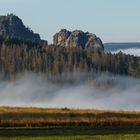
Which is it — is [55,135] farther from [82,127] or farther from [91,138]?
[82,127]

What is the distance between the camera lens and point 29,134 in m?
51.5

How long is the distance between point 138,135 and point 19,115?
21891 mm

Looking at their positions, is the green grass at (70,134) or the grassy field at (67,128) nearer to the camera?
the green grass at (70,134)

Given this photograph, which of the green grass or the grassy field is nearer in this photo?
the green grass

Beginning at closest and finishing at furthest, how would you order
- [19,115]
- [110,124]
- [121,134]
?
1. [121,134]
2. [110,124]
3. [19,115]

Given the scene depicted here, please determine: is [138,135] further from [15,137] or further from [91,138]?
[15,137]

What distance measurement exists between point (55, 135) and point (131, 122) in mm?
15083

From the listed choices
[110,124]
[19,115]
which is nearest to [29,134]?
[110,124]

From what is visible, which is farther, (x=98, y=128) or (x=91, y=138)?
(x=98, y=128)

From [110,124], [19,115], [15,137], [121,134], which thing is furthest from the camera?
[19,115]

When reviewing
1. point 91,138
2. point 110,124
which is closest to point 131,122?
point 110,124

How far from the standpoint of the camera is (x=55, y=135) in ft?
167

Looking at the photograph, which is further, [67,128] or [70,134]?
[67,128]

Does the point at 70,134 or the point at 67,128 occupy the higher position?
the point at 70,134
